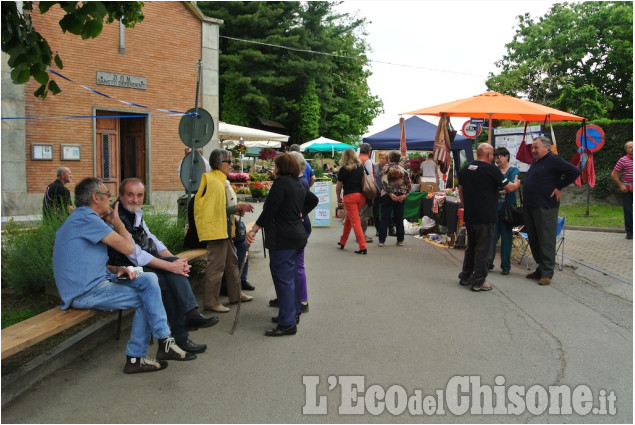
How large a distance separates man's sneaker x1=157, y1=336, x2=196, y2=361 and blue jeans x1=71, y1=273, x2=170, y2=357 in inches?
2.4

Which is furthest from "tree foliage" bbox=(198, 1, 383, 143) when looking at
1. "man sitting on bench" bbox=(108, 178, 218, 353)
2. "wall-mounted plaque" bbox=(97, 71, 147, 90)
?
"man sitting on bench" bbox=(108, 178, 218, 353)

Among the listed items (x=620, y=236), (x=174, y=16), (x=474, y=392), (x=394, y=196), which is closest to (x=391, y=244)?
(x=394, y=196)

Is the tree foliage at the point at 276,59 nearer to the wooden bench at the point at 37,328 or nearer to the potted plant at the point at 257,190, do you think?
the potted plant at the point at 257,190

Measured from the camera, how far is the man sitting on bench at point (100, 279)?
4480 mm

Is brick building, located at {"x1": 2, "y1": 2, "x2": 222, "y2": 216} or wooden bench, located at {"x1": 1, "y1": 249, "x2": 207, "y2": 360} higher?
brick building, located at {"x1": 2, "y1": 2, "x2": 222, "y2": 216}

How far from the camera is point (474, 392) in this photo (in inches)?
167

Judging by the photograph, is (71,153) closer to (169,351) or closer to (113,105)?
(113,105)

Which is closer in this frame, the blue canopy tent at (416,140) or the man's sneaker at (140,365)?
the man's sneaker at (140,365)

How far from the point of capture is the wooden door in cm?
1728

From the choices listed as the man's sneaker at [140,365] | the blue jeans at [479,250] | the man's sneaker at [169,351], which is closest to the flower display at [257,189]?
the blue jeans at [479,250]

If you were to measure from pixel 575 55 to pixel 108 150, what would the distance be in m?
32.7

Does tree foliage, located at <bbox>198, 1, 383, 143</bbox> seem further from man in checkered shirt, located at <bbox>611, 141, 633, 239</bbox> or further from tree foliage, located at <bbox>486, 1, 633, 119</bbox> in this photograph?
man in checkered shirt, located at <bbox>611, 141, 633, 239</bbox>

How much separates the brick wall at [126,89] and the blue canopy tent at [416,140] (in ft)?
21.3

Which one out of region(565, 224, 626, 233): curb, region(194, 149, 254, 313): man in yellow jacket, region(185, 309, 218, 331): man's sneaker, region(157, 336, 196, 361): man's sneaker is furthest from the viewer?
region(565, 224, 626, 233): curb
